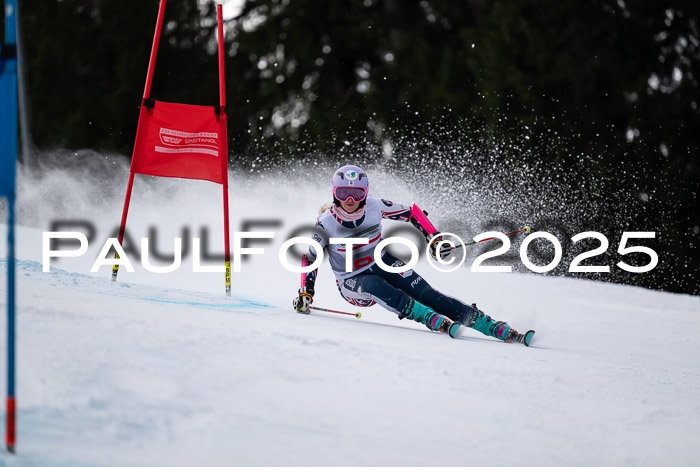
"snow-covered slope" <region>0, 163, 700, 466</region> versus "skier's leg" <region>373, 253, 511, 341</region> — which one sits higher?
"skier's leg" <region>373, 253, 511, 341</region>

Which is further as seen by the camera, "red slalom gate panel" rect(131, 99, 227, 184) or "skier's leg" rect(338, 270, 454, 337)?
"red slalom gate panel" rect(131, 99, 227, 184)

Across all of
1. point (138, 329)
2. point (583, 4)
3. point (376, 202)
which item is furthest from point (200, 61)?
point (138, 329)

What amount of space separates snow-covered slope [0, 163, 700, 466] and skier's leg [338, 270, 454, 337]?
0.39 feet

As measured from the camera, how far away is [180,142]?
7.06 metres

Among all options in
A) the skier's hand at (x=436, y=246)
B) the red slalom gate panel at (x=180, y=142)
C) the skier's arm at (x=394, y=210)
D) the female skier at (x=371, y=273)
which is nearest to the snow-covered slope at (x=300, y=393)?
the female skier at (x=371, y=273)

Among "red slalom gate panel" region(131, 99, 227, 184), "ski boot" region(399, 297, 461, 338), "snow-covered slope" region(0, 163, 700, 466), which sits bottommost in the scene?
"snow-covered slope" region(0, 163, 700, 466)

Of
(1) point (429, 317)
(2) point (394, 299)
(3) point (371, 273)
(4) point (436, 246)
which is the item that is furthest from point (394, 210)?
(1) point (429, 317)

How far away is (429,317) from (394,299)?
270mm

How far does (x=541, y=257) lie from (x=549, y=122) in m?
2.20

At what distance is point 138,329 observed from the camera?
13.3ft

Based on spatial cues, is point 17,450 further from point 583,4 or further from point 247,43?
point 247,43

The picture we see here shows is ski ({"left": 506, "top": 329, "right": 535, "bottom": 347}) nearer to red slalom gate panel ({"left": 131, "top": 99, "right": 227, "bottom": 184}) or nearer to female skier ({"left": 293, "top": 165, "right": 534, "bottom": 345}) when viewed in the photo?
female skier ({"left": 293, "top": 165, "right": 534, "bottom": 345})

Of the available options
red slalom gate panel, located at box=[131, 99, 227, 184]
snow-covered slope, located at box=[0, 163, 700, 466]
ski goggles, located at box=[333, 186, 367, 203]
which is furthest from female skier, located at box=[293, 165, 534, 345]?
red slalom gate panel, located at box=[131, 99, 227, 184]

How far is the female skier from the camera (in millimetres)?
5887
